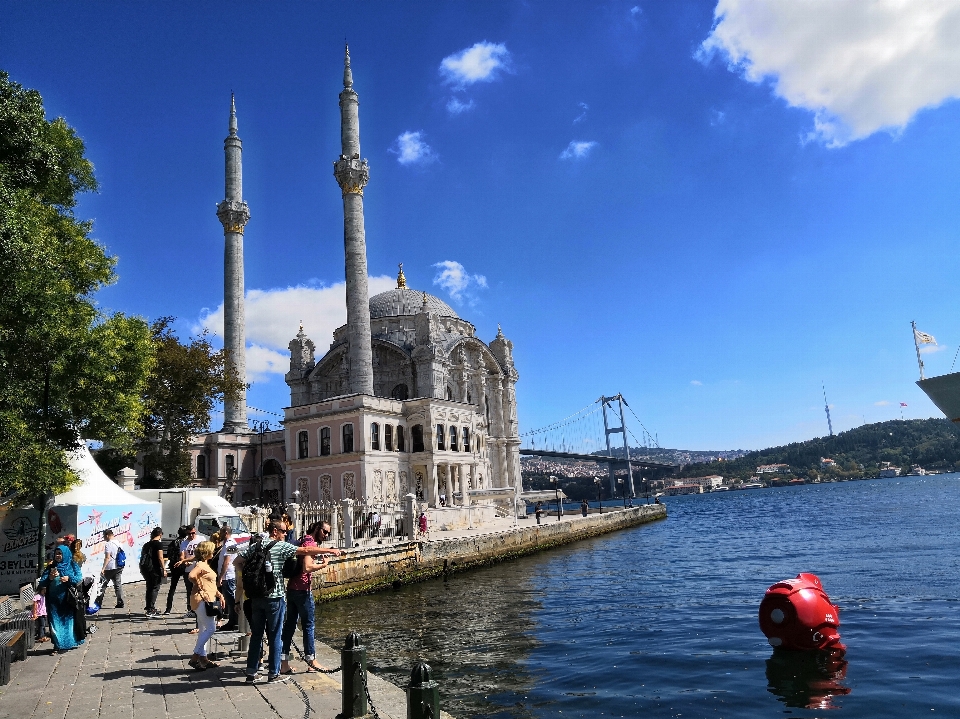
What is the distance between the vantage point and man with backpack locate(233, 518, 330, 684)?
6793 millimetres

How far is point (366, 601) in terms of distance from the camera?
59.7ft

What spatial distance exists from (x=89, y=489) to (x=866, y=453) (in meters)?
171

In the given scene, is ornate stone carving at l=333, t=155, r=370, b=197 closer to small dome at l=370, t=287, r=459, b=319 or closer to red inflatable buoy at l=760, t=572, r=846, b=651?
small dome at l=370, t=287, r=459, b=319

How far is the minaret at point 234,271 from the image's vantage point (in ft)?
137

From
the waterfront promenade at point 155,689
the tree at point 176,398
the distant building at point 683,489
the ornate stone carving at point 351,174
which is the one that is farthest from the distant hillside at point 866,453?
the waterfront promenade at point 155,689

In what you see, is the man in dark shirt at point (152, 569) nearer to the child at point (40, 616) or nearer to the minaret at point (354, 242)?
the child at point (40, 616)

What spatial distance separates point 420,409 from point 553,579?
18.7 metres

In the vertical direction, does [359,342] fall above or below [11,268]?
above

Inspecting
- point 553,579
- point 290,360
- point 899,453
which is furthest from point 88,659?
point 899,453

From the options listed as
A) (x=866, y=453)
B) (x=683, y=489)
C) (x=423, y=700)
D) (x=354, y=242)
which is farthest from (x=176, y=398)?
(x=866, y=453)

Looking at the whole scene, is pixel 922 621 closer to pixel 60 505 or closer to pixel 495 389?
pixel 60 505

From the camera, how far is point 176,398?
3072cm

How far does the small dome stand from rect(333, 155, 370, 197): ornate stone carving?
13596 mm

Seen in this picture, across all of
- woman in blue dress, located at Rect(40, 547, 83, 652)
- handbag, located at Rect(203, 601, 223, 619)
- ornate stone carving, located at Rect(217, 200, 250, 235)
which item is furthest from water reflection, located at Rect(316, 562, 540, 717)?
ornate stone carving, located at Rect(217, 200, 250, 235)
